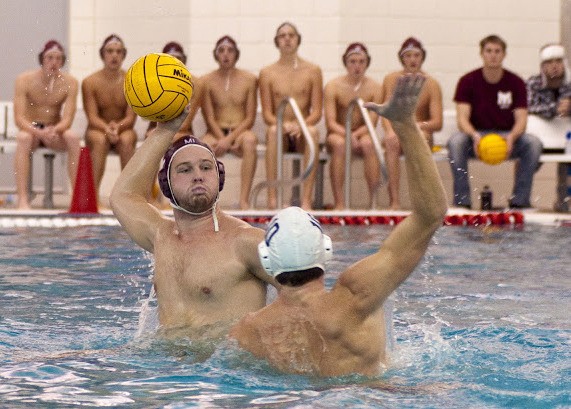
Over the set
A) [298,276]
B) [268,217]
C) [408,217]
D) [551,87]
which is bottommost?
[268,217]

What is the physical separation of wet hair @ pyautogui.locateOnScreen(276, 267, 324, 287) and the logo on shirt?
822 cm

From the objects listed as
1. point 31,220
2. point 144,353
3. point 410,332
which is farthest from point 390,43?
point 144,353

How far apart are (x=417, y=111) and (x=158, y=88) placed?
7.23 meters

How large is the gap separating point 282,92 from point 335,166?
92 centimetres

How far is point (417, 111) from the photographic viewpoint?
1176 cm

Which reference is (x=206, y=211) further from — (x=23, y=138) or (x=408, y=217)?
(x=23, y=138)

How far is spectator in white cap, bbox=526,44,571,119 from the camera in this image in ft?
38.5

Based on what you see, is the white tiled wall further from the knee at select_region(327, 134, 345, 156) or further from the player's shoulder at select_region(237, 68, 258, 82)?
the knee at select_region(327, 134, 345, 156)

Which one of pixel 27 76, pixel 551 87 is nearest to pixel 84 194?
pixel 27 76

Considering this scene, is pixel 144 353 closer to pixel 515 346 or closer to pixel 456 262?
pixel 515 346

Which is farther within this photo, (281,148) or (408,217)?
(281,148)

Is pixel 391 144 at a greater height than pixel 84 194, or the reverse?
pixel 391 144

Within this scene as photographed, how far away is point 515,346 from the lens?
5199 millimetres

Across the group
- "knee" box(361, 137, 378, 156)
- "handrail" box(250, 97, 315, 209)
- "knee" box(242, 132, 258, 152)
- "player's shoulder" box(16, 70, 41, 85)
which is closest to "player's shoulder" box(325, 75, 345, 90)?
"handrail" box(250, 97, 315, 209)
